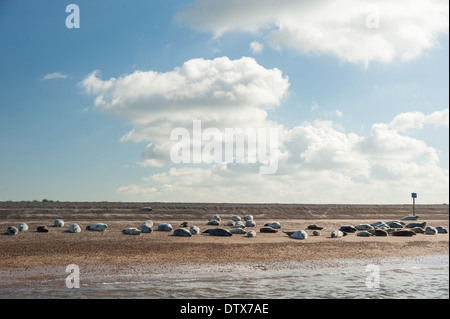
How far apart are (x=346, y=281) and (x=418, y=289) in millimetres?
2277

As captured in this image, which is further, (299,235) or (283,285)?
(299,235)

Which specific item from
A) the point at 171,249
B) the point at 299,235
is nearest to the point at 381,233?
the point at 299,235

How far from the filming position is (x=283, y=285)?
13.9m

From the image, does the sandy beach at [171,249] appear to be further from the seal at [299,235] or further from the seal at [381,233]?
the seal at [381,233]

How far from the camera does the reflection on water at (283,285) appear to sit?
12445mm

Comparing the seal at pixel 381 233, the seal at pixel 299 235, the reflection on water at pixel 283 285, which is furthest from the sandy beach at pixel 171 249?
the reflection on water at pixel 283 285

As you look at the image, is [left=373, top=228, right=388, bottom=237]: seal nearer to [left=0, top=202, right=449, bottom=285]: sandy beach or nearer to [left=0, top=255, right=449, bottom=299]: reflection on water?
[left=0, top=202, right=449, bottom=285]: sandy beach

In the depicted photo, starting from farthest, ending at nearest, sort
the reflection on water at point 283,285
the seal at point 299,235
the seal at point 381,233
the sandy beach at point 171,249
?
1. the seal at point 381,233
2. the seal at point 299,235
3. the sandy beach at point 171,249
4. the reflection on water at point 283,285

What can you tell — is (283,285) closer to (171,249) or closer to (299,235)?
(171,249)

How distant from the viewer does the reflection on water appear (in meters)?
12.4

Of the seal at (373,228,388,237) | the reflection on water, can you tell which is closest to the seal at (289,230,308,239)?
the seal at (373,228,388,237)
